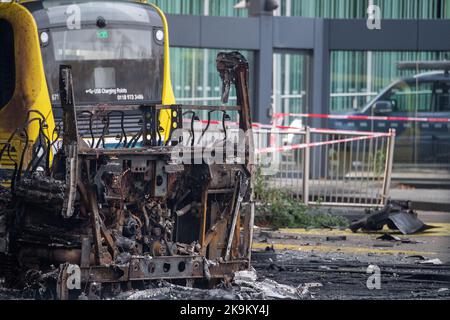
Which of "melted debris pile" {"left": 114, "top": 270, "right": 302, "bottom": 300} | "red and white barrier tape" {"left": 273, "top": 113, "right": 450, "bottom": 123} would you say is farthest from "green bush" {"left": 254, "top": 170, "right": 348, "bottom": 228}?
"red and white barrier tape" {"left": 273, "top": 113, "right": 450, "bottom": 123}

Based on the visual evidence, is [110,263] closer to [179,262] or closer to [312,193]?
[179,262]

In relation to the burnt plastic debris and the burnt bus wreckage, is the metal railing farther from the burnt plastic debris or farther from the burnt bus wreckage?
the burnt bus wreckage

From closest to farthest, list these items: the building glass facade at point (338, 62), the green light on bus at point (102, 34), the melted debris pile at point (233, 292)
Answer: the melted debris pile at point (233, 292), the green light on bus at point (102, 34), the building glass facade at point (338, 62)

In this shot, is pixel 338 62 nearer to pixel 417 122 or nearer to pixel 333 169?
pixel 417 122

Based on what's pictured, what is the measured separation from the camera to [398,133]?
882 inches

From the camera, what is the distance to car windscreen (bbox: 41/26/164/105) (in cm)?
1447

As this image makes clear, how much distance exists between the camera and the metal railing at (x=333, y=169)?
1711 centimetres

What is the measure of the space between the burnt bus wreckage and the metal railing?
6754 millimetres

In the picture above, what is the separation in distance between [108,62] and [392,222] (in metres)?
4.26

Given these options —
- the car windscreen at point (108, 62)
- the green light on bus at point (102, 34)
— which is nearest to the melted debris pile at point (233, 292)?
the car windscreen at point (108, 62)

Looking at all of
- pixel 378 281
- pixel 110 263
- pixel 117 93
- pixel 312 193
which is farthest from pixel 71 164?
pixel 312 193

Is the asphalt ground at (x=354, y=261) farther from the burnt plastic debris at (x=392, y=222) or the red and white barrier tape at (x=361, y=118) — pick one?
the red and white barrier tape at (x=361, y=118)

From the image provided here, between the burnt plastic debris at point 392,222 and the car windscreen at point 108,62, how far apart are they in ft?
10.5

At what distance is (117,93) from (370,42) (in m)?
9.17
